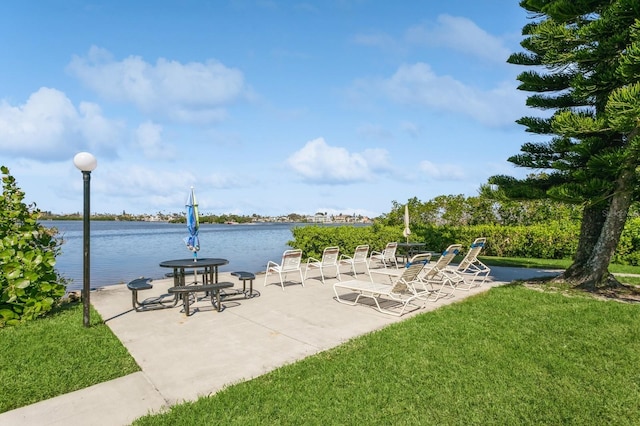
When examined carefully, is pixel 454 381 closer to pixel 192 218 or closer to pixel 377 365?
pixel 377 365

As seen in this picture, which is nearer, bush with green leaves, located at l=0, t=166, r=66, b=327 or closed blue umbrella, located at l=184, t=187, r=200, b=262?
bush with green leaves, located at l=0, t=166, r=66, b=327

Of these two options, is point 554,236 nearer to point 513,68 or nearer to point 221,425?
point 513,68

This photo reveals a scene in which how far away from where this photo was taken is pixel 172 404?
10.5 feet

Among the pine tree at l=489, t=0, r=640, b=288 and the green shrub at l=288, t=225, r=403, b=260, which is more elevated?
the pine tree at l=489, t=0, r=640, b=288

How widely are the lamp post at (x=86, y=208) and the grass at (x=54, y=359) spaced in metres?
0.37

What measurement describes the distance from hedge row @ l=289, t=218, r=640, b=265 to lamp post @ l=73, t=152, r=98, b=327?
323 inches

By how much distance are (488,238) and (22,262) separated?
52.7ft

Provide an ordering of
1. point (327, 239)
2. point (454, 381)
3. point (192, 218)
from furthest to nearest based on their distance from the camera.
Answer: point (327, 239) < point (192, 218) < point (454, 381)

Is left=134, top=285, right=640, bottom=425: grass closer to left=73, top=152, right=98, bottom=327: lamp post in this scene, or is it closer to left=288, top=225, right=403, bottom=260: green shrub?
left=73, top=152, right=98, bottom=327: lamp post

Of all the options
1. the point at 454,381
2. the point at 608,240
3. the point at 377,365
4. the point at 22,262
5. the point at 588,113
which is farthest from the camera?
the point at 588,113

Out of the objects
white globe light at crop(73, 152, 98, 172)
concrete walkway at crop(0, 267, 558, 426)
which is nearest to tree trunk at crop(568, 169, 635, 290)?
concrete walkway at crop(0, 267, 558, 426)

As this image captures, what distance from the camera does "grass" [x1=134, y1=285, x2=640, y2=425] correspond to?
301 cm

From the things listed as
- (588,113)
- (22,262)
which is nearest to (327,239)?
(588,113)

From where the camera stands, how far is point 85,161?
5426 mm
